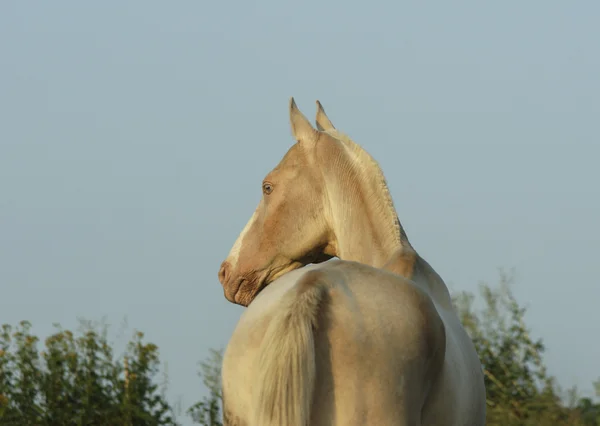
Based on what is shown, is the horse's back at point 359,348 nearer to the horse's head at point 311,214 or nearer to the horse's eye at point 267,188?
the horse's head at point 311,214

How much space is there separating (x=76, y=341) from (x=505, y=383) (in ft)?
9.92

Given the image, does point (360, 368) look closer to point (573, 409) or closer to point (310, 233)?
point (310, 233)

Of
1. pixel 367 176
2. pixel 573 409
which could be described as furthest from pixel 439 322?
pixel 573 409

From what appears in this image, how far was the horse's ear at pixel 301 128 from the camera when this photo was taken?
6066mm

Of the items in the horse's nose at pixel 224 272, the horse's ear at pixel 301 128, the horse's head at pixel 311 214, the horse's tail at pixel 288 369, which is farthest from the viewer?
the horse's nose at pixel 224 272

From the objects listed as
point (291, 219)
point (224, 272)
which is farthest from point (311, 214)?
point (224, 272)

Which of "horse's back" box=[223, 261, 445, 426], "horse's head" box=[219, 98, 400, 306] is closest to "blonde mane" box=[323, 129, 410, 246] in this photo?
"horse's head" box=[219, 98, 400, 306]

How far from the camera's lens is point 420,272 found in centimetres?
502

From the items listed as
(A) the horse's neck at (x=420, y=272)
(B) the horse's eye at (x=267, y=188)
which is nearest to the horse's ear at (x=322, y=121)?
(B) the horse's eye at (x=267, y=188)

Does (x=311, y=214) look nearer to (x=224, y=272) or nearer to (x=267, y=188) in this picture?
(x=267, y=188)

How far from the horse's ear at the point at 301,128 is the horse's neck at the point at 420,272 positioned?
1.16 m

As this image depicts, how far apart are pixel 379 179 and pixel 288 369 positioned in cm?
209

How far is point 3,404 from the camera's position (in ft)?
24.4

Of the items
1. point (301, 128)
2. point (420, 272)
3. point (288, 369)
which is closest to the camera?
point (288, 369)
